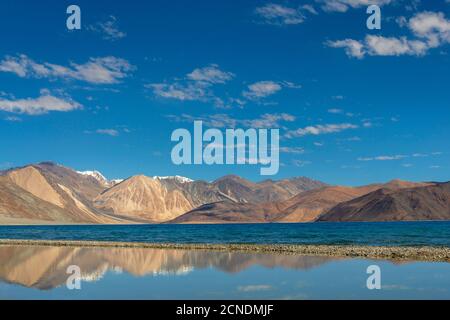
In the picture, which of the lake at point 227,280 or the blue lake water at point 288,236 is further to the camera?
the blue lake water at point 288,236

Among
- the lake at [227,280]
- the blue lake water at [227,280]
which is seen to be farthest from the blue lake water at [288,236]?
the lake at [227,280]

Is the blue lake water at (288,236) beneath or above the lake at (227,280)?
beneath

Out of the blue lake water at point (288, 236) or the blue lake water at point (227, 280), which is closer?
the blue lake water at point (227, 280)

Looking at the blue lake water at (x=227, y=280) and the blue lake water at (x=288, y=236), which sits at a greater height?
the blue lake water at (x=227, y=280)

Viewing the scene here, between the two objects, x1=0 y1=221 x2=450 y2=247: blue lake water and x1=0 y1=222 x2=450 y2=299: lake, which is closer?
x1=0 y1=222 x2=450 y2=299: lake

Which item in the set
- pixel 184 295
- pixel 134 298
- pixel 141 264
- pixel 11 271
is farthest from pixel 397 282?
pixel 11 271

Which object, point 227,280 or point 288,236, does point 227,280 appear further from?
point 288,236

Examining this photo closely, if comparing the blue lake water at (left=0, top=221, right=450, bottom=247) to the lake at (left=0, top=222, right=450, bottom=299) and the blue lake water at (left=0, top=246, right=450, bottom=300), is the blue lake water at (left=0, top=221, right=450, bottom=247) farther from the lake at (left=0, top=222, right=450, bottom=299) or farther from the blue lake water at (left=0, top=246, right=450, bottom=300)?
the lake at (left=0, top=222, right=450, bottom=299)

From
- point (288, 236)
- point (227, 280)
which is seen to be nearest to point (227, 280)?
point (227, 280)

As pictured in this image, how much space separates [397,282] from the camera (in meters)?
24.8

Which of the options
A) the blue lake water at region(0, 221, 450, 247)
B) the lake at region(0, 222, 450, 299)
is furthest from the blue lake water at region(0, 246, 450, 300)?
the blue lake water at region(0, 221, 450, 247)

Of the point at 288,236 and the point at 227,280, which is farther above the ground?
the point at 227,280

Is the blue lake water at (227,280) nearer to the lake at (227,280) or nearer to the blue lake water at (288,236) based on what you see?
the lake at (227,280)

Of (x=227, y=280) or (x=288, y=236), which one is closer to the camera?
(x=227, y=280)
